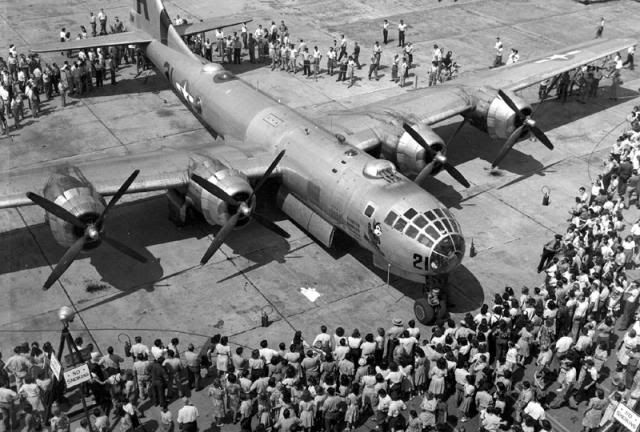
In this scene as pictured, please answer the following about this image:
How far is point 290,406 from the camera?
58.2 ft

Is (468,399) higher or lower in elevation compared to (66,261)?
lower

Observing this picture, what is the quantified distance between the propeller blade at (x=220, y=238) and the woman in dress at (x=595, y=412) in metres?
12.6

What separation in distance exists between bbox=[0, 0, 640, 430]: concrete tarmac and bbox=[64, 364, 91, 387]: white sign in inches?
173

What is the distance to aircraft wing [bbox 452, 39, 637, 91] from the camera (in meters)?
34.2

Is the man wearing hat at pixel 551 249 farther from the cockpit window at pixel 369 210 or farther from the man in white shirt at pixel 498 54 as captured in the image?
the man in white shirt at pixel 498 54

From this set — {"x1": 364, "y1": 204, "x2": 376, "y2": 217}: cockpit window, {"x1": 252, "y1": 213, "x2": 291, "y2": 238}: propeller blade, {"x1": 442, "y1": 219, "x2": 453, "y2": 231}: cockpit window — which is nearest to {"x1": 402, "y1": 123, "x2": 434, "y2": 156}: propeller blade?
{"x1": 364, "y1": 204, "x2": 376, "y2": 217}: cockpit window

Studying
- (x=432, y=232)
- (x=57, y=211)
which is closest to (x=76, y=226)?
(x=57, y=211)

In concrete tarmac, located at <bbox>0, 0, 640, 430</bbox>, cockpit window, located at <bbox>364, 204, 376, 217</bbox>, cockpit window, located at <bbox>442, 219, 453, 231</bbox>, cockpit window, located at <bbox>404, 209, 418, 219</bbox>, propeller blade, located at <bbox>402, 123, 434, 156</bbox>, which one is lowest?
concrete tarmac, located at <bbox>0, 0, 640, 430</bbox>

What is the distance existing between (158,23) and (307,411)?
2585 centimetres

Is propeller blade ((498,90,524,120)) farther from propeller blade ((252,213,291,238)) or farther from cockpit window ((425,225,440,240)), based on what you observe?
propeller blade ((252,213,291,238))

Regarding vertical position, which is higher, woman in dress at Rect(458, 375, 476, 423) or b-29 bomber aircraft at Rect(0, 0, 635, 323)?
b-29 bomber aircraft at Rect(0, 0, 635, 323)

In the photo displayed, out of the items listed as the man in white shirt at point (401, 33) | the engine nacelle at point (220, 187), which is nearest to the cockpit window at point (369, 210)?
the engine nacelle at point (220, 187)

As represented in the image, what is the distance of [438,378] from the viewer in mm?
18812

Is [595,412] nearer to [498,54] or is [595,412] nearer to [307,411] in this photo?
[307,411]
